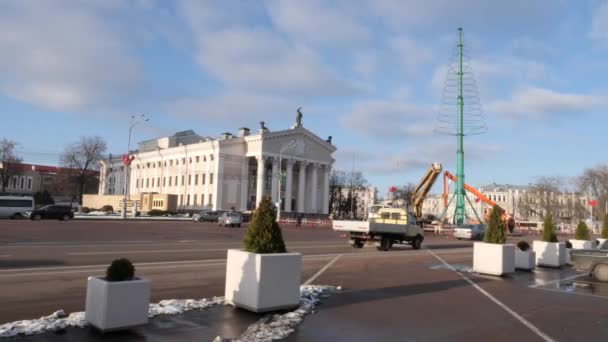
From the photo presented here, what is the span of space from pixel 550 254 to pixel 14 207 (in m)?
48.2

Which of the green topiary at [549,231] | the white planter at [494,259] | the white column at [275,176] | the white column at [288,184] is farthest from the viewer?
the white column at [288,184]

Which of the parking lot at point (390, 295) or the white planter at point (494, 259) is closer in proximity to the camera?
the parking lot at point (390, 295)

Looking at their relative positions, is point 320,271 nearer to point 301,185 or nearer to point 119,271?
point 119,271

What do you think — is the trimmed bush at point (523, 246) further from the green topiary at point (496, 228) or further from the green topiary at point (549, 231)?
the green topiary at point (549, 231)

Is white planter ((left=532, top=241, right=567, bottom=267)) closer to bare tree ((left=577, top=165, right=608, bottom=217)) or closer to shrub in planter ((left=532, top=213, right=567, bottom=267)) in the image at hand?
shrub in planter ((left=532, top=213, right=567, bottom=267))

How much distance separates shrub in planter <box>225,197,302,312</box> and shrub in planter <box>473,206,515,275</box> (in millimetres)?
8108

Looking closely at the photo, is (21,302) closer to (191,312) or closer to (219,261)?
(191,312)

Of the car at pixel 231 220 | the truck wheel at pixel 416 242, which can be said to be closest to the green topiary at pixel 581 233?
the truck wheel at pixel 416 242

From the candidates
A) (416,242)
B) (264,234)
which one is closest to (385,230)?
(416,242)

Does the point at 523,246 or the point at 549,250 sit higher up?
the point at 523,246

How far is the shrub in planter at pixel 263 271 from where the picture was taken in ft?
25.7

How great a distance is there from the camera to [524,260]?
1593cm

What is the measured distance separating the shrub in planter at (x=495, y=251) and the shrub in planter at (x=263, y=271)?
8108mm

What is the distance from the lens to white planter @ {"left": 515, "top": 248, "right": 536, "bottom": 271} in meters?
15.9
